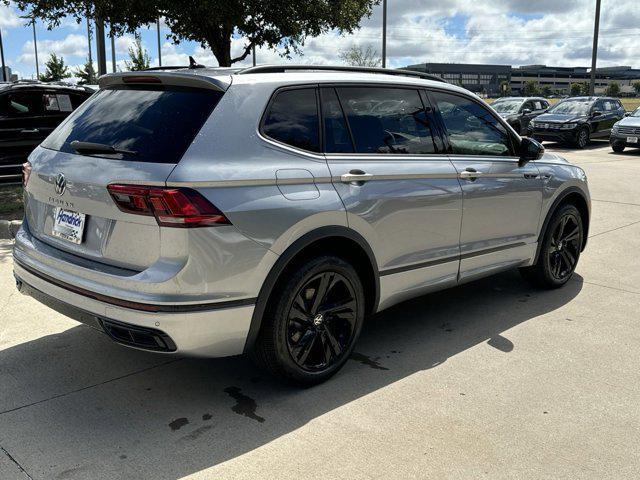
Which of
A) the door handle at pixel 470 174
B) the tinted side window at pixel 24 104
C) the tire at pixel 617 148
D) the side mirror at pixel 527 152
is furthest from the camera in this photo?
the tire at pixel 617 148

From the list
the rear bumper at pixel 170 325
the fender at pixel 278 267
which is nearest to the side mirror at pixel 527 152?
the fender at pixel 278 267

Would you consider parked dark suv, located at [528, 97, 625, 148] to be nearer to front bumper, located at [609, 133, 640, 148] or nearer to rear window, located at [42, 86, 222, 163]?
front bumper, located at [609, 133, 640, 148]

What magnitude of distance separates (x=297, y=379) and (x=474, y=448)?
1.02 metres

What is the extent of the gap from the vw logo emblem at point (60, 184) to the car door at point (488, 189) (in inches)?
97.3

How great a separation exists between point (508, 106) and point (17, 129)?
18.9 m

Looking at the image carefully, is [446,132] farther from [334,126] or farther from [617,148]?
Result: [617,148]

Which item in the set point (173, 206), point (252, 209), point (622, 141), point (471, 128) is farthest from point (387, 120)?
point (622, 141)

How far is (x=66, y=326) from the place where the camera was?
14.9 ft

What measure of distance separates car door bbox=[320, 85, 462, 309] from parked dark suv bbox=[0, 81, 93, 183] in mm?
6817

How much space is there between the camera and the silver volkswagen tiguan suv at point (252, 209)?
2.99 meters

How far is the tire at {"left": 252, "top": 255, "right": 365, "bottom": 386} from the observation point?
3.34 m

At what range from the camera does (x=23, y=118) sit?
916cm

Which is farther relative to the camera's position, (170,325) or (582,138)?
(582,138)

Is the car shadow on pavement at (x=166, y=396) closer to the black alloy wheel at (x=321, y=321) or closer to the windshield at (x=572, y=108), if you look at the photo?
the black alloy wheel at (x=321, y=321)
